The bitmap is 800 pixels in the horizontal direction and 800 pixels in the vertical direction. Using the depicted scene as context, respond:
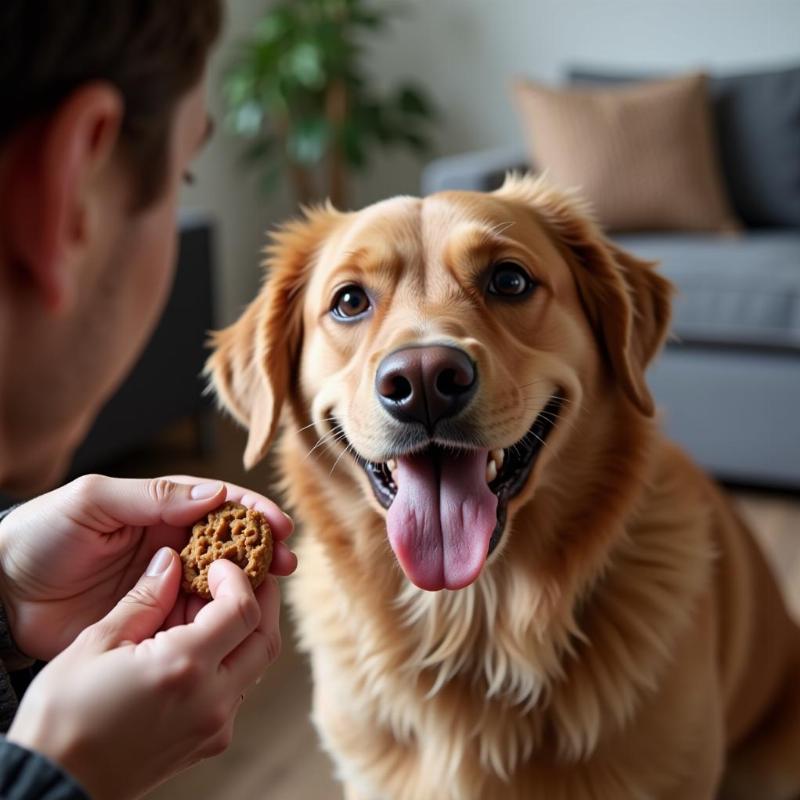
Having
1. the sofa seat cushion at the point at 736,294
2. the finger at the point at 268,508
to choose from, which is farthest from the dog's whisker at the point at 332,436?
the sofa seat cushion at the point at 736,294

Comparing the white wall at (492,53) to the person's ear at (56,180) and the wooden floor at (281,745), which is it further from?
the person's ear at (56,180)

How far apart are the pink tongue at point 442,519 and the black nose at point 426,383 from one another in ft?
0.32

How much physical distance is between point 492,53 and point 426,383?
3.94 meters

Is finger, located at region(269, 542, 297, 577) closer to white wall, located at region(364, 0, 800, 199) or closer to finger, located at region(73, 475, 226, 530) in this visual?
finger, located at region(73, 475, 226, 530)

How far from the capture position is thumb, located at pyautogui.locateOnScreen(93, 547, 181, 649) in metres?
0.95

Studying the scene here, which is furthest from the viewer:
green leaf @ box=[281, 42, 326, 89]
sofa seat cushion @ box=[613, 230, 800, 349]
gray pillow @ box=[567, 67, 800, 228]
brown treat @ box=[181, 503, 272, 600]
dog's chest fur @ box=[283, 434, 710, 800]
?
green leaf @ box=[281, 42, 326, 89]

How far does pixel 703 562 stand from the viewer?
1432 millimetres

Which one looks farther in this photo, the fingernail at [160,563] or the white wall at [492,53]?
the white wall at [492,53]

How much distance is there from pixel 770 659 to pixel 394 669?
69cm

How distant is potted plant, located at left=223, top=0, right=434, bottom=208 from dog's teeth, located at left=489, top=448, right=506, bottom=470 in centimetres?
311

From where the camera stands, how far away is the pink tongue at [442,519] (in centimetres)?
122

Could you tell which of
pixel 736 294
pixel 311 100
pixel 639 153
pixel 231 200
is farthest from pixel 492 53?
pixel 736 294

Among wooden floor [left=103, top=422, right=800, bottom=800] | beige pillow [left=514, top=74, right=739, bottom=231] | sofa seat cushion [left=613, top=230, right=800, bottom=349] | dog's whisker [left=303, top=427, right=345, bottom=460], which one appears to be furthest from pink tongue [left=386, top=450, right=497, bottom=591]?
beige pillow [left=514, top=74, right=739, bottom=231]

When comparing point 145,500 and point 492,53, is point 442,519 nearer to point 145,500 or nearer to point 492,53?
point 145,500
